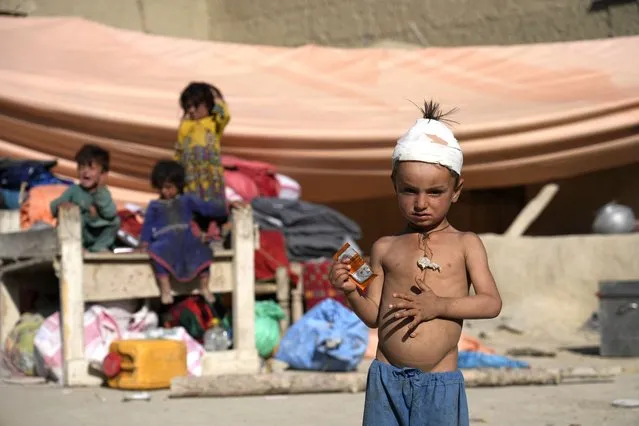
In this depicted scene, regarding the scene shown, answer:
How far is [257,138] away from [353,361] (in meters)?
2.80

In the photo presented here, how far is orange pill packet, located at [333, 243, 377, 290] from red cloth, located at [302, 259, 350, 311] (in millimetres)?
4371

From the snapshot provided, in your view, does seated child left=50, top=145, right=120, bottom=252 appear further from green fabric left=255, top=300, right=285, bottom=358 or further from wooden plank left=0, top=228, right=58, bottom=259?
green fabric left=255, top=300, right=285, bottom=358

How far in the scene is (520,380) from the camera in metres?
5.58

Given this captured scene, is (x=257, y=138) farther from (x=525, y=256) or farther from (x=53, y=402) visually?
(x=53, y=402)

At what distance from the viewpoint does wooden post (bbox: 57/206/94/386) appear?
587 cm

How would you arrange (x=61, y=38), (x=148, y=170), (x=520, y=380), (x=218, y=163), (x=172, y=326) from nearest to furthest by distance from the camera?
(x=520, y=380)
(x=172, y=326)
(x=218, y=163)
(x=148, y=170)
(x=61, y=38)

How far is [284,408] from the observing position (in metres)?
4.96

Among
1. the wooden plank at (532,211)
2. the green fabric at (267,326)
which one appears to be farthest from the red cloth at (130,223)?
the wooden plank at (532,211)

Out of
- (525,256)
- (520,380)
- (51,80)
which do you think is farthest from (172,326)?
(525,256)

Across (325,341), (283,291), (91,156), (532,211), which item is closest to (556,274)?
(532,211)

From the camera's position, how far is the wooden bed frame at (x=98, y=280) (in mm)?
5883

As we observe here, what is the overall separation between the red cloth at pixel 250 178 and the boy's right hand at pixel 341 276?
16.0ft

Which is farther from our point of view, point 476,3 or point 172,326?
point 476,3

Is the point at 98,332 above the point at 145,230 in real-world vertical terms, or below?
below
